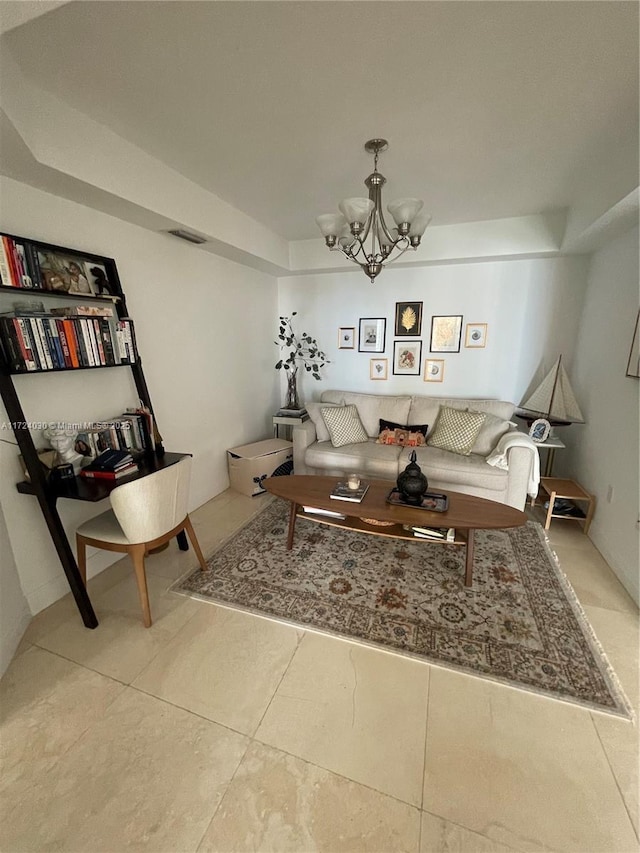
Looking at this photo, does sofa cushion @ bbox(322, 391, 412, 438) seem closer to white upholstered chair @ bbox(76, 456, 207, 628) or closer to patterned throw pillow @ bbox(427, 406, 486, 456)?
patterned throw pillow @ bbox(427, 406, 486, 456)

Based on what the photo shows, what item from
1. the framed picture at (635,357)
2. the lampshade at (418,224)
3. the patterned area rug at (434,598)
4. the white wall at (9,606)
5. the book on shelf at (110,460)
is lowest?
the patterned area rug at (434,598)

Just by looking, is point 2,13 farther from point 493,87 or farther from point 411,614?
point 411,614

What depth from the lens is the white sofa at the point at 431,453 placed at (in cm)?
278

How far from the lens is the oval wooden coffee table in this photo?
199 centimetres

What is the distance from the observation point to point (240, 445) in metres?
3.70

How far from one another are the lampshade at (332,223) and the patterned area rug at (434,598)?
2.08 meters

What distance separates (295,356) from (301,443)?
1350 mm

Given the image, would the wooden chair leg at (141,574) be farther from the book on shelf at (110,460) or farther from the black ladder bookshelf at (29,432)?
the book on shelf at (110,460)

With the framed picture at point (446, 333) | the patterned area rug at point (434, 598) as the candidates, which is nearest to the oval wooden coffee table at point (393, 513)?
the patterned area rug at point (434, 598)

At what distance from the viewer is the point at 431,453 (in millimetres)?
3057

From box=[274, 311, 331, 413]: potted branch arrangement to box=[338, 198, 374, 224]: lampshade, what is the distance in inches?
91.4

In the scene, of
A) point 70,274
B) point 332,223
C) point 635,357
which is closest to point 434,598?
point 635,357

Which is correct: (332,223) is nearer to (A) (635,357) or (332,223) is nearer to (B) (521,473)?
(A) (635,357)

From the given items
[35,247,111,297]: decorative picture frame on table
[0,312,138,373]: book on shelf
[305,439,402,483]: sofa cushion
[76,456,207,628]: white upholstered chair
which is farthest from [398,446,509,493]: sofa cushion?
[35,247,111,297]: decorative picture frame on table
